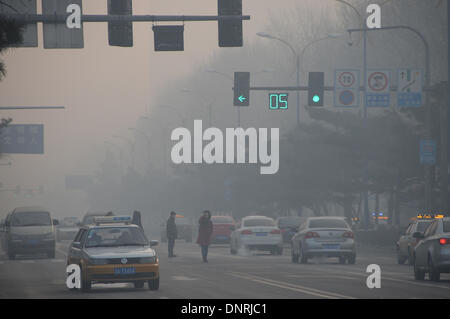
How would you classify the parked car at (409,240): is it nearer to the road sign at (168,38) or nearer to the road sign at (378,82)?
the road sign at (378,82)

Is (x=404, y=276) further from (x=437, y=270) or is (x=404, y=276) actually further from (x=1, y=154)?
(x=1, y=154)

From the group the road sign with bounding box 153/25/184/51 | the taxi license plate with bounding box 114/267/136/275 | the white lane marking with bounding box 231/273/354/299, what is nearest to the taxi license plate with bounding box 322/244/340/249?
the white lane marking with bounding box 231/273/354/299

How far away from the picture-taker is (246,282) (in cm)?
2606

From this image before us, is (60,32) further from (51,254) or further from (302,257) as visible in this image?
(51,254)

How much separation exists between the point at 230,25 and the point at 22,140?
54.6 m

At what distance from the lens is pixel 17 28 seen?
24203mm

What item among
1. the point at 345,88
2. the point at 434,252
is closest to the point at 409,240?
the point at 434,252

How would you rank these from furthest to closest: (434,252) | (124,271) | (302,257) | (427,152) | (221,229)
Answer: (221,229) < (427,152) < (302,257) < (434,252) < (124,271)

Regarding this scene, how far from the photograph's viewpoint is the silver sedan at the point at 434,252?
25.9 m

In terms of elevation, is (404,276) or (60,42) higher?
(60,42)

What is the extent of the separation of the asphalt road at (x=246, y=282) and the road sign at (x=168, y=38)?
5264mm

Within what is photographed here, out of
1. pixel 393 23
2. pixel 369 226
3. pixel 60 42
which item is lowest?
pixel 369 226
